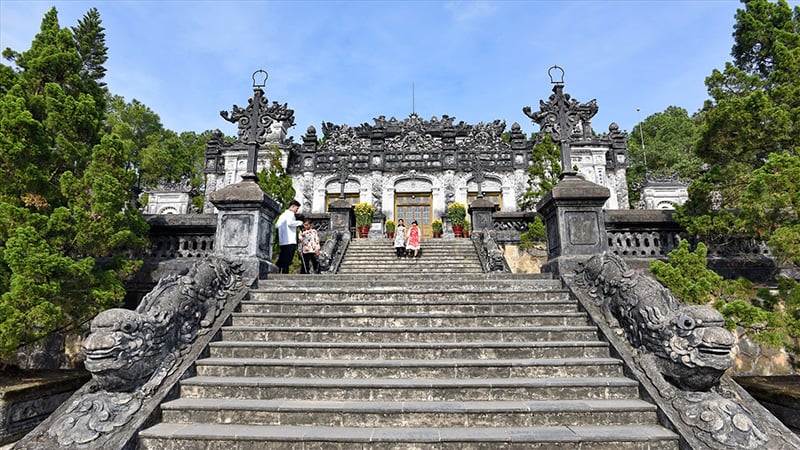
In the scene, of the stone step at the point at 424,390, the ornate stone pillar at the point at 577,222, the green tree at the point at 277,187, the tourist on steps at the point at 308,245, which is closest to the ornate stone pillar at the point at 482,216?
the tourist on steps at the point at 308,245

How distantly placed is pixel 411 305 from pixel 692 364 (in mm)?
2841

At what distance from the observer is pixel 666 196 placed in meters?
24.7

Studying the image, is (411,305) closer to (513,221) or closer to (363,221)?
(513,221)

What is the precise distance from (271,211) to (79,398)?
139 inches

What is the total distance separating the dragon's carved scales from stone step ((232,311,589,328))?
0.66m

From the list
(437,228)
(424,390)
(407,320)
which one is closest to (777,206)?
(407,320)

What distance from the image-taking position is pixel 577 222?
229 inches

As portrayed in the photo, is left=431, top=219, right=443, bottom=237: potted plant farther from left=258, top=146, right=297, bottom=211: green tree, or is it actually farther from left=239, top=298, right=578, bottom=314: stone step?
left=239, top=298, right=578, bottom=314: stone step

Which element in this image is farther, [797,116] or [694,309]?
[797,116]

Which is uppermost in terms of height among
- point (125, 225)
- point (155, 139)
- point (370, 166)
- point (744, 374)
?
point (155, 139)

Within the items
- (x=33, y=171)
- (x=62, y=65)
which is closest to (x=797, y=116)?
(x=33, y=171)

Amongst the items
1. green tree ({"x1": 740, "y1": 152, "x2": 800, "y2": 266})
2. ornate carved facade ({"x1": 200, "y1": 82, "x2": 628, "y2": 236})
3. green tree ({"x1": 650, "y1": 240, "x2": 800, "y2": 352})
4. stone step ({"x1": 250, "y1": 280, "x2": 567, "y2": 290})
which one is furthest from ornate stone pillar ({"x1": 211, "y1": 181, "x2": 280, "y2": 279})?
ornate carved facade ({"x1": 200, "y1": 82, "x2": 628, "y2": 236})

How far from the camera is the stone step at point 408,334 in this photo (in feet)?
14.0

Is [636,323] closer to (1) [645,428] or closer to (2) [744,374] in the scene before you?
(1) [645,428]
